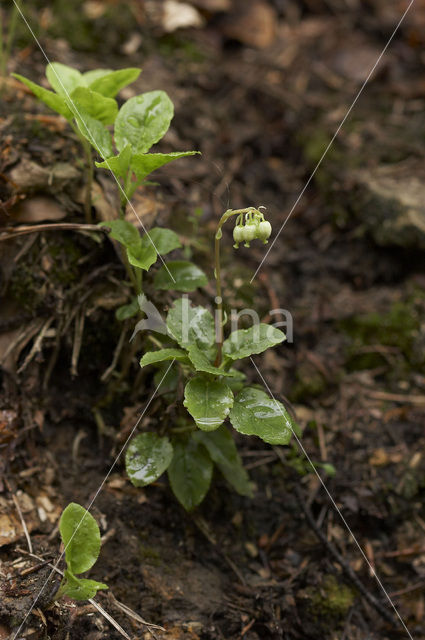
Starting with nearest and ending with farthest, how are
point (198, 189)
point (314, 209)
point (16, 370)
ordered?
point (16, 370), point (198, 189), point (314, 209)

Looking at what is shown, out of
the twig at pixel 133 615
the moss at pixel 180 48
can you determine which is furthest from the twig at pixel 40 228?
the moss at pixel 180 48

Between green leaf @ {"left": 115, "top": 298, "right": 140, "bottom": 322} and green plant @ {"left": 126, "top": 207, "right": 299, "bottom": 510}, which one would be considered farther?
green leaf @ {"left": 115, "top": 298, "right": 140, "bottom": 322}

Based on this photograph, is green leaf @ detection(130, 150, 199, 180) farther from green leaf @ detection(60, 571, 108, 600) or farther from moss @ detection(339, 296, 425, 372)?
moss @ detection(339, 296, 425, 372)

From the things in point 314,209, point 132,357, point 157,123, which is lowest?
point 314,209

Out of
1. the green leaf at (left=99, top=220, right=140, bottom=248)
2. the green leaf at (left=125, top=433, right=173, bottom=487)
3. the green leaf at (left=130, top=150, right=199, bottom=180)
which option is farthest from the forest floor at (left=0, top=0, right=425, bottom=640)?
the green leaf at (left=130, top=150, right=199, bottom=180)

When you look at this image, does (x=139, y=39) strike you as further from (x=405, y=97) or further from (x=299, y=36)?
(x=405, y=97)

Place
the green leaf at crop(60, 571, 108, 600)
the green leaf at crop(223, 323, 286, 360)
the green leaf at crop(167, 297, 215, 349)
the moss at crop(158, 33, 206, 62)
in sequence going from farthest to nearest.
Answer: the moss at crop(158, 33, 206, 62) → the green leaf at crop(167, 297, 215, 349) → the green leaf at crop(223, 323, 286, 360) → the green leaf at crop(60, 571, 108, 600)

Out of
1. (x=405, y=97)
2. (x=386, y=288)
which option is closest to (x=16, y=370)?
(x=386, y=288)
